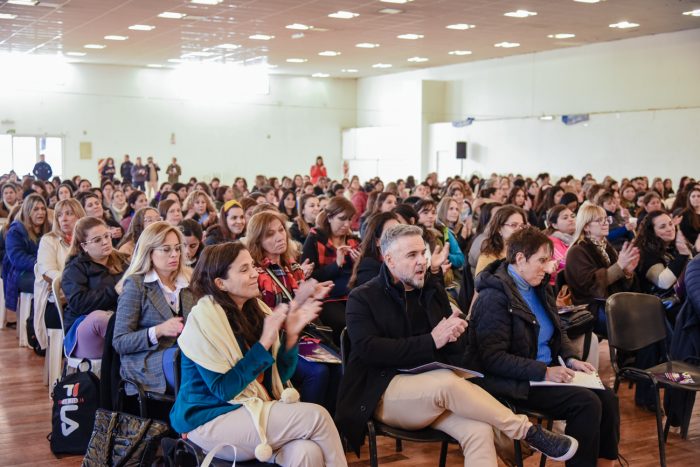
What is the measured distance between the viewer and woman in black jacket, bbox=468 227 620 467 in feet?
11.8

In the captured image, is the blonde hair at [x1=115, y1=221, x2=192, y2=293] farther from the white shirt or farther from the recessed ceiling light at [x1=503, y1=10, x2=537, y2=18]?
the recessed ceiling light at [x1=503, y1=10, x2=537, y2=18]

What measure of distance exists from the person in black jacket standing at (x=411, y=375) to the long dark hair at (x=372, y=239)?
128 centimetres

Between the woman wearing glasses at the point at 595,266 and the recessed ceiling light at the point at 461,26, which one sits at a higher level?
the recessed ceiling light at the point at 461,26

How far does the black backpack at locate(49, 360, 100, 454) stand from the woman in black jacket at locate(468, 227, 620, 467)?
78.2 inches

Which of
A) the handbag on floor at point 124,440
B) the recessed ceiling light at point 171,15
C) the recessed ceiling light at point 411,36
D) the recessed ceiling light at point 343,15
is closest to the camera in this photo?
the handbag on floor at point 124,440

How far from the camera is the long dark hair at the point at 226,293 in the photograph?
3193 mm

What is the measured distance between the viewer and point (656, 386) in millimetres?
4207

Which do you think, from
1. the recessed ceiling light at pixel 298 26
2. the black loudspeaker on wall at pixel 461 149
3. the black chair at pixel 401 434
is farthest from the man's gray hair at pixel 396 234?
the black loudspeaker on wall at pixel 461 149

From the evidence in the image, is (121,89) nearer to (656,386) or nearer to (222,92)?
(222,92)

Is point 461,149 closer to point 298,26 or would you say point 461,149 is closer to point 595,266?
point 298,26

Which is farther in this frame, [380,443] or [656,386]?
[380,443]

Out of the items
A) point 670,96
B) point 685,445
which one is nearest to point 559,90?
point 670,96

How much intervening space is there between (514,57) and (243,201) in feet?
49.7

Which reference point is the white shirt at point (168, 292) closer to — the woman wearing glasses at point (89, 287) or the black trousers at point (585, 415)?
the woman wearing glasses at point (89, 287)
